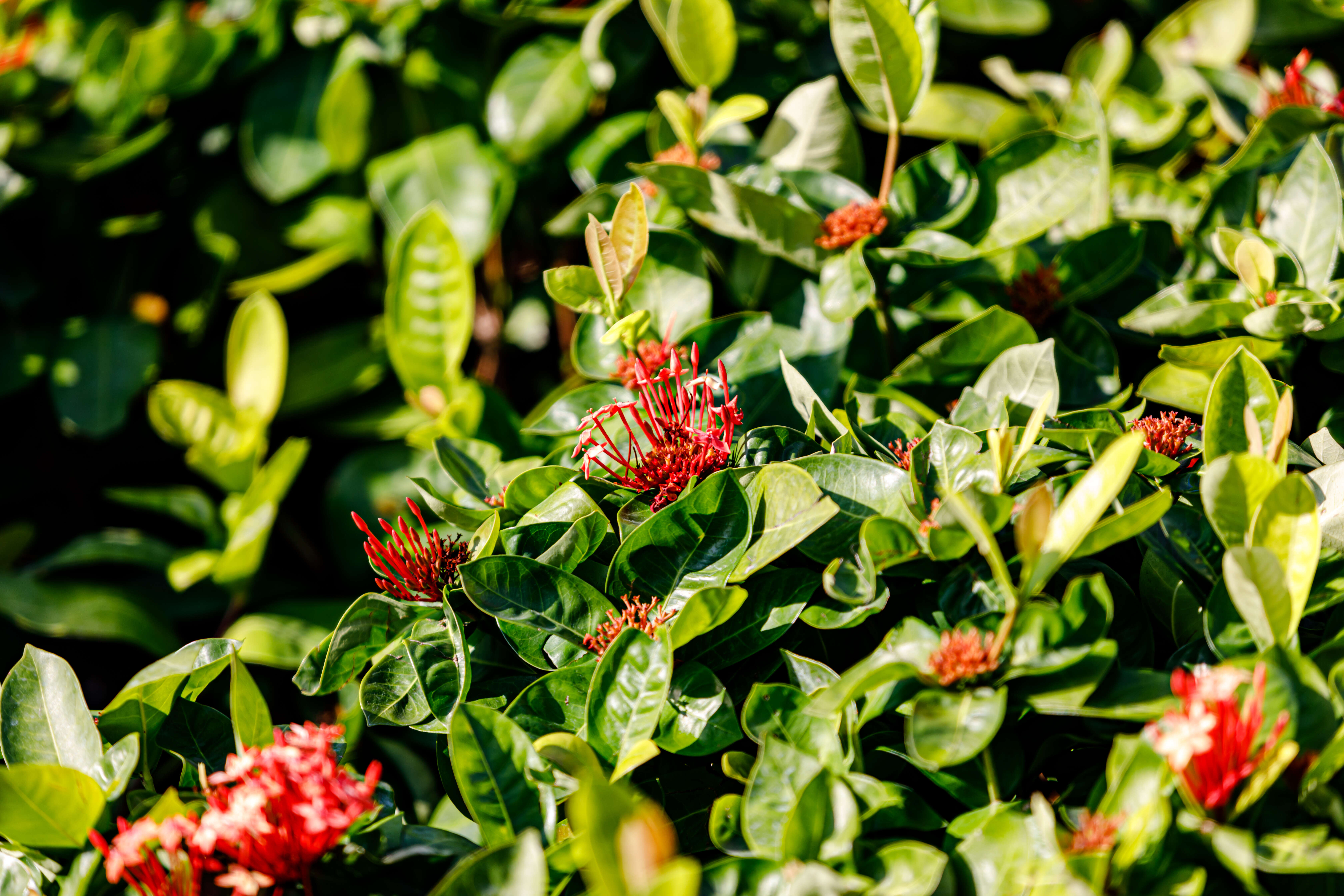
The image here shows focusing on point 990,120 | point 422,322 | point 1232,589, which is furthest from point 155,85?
point 1232,589

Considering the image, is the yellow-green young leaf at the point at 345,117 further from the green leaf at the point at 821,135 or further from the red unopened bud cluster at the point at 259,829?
the red unopened bud cluster at the point at 259,829

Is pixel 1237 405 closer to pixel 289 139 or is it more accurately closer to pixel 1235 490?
pixel 1235 490

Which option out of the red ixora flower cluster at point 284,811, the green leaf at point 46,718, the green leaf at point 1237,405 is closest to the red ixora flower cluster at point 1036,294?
the green leaf at point 1237,405

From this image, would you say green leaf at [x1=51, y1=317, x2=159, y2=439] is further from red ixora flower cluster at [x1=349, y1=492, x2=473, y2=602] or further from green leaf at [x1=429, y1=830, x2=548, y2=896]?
green leaf at [x1=429, y1=830, x2=548, y2=896]

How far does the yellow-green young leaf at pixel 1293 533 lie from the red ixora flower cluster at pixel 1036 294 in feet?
1.55

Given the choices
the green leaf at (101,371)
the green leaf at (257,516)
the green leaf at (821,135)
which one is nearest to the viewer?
the green leaf at (821,135)

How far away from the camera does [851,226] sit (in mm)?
1158

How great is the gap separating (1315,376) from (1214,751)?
0.71 meters

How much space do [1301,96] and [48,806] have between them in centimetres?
176

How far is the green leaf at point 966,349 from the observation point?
111 centimetres

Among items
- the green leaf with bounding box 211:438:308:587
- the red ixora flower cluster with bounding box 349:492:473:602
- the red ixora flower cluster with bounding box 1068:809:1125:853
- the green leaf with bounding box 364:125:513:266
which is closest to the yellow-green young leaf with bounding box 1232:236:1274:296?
the red ixora flower cluster with bounding box 1068:809:1125:853

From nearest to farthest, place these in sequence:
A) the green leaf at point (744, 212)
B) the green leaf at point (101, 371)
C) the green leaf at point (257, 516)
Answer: the green leaf at point (744, 212) < the green leaf at point (257, 516) < the green leaf at point (101, 371)

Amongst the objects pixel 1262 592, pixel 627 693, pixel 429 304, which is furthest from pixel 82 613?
pixel 1262 592

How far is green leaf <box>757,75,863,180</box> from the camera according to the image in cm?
132
